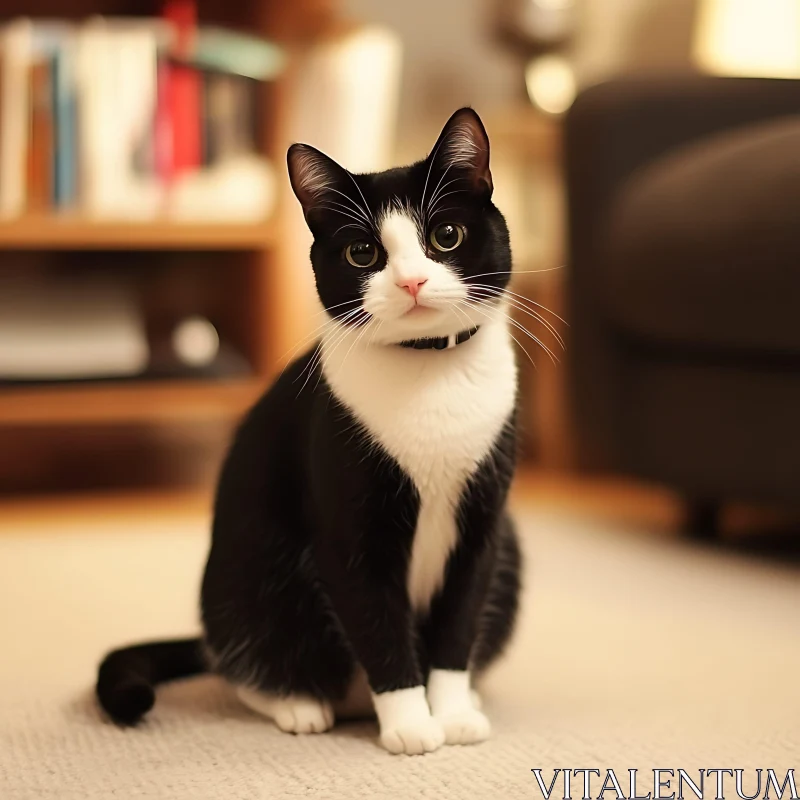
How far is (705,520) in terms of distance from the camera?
162 cm

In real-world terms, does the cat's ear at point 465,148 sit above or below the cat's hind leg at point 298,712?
above

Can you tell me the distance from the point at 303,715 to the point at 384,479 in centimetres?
21

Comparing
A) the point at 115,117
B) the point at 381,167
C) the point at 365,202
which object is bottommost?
the point at 365,202

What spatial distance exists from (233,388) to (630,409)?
0.75 metres

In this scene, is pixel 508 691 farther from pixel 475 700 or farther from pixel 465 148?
pixel 465 148

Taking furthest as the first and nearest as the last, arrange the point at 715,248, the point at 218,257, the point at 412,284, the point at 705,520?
the point at 218,257 → the point at 705,520 → the point at 715,248 → the point at 412,284

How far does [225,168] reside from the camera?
2.05m

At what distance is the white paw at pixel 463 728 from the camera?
0.81 m

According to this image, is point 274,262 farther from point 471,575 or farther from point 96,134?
point 471,575

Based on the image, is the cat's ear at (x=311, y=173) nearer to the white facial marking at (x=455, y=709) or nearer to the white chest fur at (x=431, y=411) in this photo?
the white chest fur at (x=431, y=411)

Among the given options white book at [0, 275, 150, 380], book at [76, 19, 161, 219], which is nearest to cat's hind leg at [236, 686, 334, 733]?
white book at [0, 275, 150, 380]

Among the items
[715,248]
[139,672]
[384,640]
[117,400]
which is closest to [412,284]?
[384,640]

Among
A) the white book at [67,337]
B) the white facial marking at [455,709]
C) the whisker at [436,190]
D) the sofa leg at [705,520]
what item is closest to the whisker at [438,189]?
the whisker at [436,190]

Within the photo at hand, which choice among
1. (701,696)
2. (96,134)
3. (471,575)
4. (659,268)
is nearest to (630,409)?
(659,268)
